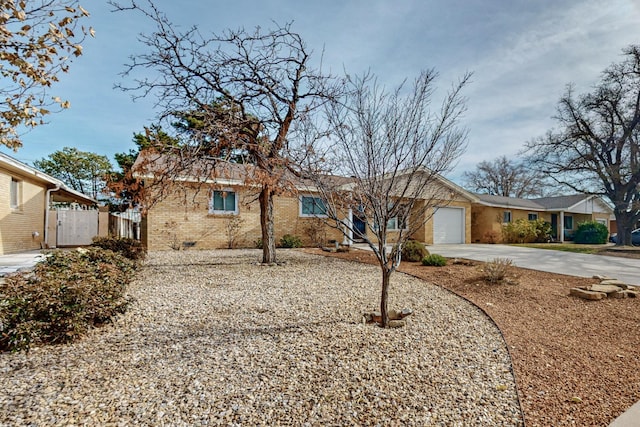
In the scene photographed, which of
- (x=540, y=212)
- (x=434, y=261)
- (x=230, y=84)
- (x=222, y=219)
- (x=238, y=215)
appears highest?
(x=230, y=84)

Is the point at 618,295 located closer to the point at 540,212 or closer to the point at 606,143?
the point at 606,143

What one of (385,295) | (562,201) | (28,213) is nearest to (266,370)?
(385,295)

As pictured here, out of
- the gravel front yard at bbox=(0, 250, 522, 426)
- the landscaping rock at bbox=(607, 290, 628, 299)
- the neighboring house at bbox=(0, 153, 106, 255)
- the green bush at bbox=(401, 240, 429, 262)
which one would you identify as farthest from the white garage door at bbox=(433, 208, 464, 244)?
the neighboring house at bbox=(0, 153, 106, 255)

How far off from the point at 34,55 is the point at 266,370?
4790mm

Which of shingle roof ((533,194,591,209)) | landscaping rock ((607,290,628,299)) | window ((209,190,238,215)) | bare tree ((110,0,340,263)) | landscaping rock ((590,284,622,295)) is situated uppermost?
bare tree ((110,0,340,263))

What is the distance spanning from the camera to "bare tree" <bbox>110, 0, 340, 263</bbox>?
7.13m

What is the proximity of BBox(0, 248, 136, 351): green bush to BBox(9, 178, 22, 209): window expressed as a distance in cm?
907

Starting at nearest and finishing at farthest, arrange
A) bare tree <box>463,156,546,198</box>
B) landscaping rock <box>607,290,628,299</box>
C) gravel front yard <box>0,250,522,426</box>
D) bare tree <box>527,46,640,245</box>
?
1. gravel front yard <box>0,250,522,426</box>
2. landscaping rock <box>607,290,628,299</box>
3. bare tree <box>527,46,640,245</box>
4. bare tree <box>463,156,546,198</box>

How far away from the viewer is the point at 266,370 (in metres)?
2.84

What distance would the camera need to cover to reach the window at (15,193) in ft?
34.9

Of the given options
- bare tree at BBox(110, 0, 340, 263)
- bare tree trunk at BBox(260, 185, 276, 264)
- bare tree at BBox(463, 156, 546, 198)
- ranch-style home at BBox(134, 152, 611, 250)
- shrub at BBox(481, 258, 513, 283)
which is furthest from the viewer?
bare tree at BBox(463, 156, 546, 198)

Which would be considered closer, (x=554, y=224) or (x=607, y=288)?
(x=607, y=288)

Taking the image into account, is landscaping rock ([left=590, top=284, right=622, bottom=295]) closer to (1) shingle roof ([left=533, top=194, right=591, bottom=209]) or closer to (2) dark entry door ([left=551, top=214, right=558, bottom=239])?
(1) shingle roof ([left=533, top=194, right=591, bottom=209])

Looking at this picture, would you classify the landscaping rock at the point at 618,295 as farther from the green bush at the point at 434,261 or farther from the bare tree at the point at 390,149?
the bare tree at the point at 390,149
